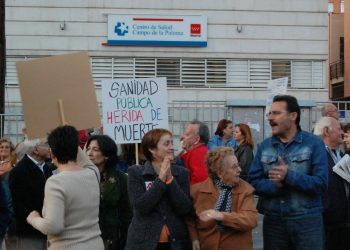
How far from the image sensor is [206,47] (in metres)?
20.5

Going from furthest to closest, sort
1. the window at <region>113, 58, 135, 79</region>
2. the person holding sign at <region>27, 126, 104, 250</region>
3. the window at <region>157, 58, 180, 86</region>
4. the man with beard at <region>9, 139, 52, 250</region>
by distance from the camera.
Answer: the window at <region>157, 58, 180, 86</region>
the window at <region>113, 58, 135, 79</region>
the man with beard at <region>9, 139, 52, 250</region>
the person holding sign at <region>27, 126, 104, 250</region>

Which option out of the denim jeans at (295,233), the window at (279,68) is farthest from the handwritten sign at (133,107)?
the window at (279,68)

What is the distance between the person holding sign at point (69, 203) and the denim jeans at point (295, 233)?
1576mm

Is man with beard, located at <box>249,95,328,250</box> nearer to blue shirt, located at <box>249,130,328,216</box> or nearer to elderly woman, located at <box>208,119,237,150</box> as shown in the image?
blue shirt, located at <box>249,130,328,216</box>

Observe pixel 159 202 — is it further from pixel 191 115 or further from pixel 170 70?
pixel 170 70

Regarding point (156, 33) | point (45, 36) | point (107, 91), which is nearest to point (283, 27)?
point (156, 33)

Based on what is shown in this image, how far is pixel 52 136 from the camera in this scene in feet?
14.3

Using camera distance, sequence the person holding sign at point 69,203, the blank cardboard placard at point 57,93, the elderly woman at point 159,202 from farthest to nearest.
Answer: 1. the blank cardboard placard at point 57,93
2. the elderly woman at point 159,202
3. the person holding sign at point 69,203

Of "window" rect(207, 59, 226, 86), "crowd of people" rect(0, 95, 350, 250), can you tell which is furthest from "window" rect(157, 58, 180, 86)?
"crowd of people" rect(0, 95, 350, 250)

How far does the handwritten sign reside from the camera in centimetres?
768

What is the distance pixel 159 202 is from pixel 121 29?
608 inches

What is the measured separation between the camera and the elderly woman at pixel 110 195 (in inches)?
227

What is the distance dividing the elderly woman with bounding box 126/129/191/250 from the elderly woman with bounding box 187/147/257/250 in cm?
13

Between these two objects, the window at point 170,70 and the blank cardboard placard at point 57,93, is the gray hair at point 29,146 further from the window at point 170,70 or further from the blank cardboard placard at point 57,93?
the window at point 170,70
